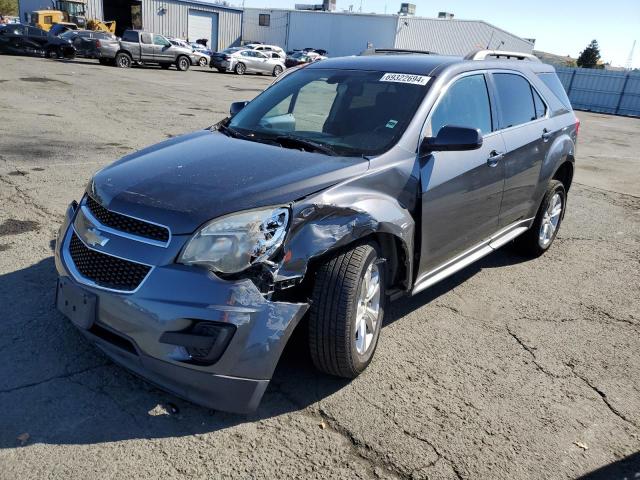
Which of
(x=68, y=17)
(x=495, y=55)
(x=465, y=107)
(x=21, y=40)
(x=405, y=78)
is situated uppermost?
(x=495, y=55)

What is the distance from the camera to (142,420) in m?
2.76

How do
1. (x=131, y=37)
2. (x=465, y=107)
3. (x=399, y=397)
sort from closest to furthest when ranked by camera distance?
(x=399, y=397) < (x=465, y=107) < (x=131, y=37)

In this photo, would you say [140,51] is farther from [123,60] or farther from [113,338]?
[113,338]

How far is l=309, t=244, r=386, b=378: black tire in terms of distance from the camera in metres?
2.88

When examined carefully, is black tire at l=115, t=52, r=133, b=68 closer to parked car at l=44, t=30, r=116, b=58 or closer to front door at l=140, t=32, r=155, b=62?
front door at l=140, t=32, r=155, b=62

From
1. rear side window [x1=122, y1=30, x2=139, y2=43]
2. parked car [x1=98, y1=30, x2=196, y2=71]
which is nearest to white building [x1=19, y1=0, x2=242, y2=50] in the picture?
parked car [x1=98, y1=30, x2=196, y2=71]

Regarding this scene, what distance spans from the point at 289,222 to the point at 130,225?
80cm

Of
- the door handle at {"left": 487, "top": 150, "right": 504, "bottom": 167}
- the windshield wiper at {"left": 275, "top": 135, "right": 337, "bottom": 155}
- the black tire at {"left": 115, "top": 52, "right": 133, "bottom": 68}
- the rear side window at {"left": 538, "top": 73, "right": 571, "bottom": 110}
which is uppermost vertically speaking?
the rear side window at {"left": 538, "top": 73, "right": 571, "bottom": 110}

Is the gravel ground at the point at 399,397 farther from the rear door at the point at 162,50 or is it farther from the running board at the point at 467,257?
the rear door at the point at 162,50

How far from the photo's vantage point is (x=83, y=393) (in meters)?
2.91

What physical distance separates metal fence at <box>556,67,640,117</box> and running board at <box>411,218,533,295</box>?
3091cm

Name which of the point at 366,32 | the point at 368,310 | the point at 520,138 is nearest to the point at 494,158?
the point at 520,138

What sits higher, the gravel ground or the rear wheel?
the gravel ground

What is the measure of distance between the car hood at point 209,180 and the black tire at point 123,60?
26.3 m
